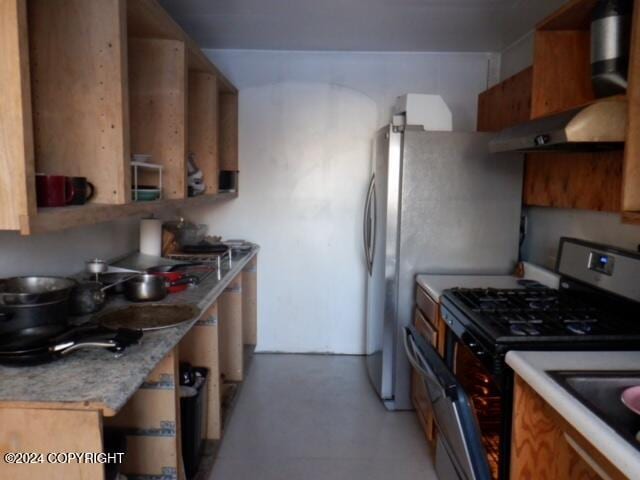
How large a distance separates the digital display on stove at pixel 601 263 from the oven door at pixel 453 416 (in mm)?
803

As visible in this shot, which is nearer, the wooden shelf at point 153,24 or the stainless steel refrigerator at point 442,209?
the wooden shelf at point 153,24

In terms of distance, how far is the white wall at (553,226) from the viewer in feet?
6.78

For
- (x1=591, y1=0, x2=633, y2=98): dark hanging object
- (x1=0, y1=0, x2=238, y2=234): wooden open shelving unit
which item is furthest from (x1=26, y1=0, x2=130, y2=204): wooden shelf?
(x1=591, y1=0, x2=633, y2=98): dark hanging object

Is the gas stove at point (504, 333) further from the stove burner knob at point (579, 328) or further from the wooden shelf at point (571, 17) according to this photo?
the wooden shelf at point (571, 17)

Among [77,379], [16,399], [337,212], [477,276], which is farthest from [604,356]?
[337,212]

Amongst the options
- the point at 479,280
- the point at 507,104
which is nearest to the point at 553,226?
the point at 479,280

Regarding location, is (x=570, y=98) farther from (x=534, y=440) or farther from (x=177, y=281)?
(x=177, y=281)

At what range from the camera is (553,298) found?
2.05 m

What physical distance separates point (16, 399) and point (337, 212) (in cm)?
276

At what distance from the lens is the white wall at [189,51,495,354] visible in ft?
11.5

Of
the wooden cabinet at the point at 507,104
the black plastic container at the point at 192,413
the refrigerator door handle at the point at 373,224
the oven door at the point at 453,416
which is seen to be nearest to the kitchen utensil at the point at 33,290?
the black plastic container at the point at 192,413

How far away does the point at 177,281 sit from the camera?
2.18 meters

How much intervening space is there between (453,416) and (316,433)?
48.0 inches

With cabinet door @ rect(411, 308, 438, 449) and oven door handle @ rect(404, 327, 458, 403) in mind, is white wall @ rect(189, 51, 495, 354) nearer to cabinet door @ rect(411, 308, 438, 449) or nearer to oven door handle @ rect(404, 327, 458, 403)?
cabinet door @ rect(411, 308, 438, 449)
